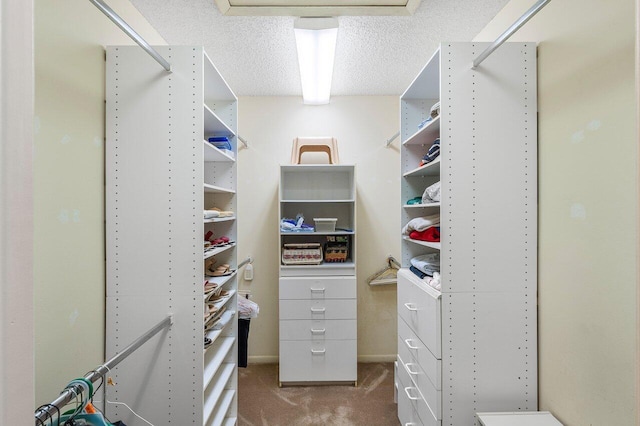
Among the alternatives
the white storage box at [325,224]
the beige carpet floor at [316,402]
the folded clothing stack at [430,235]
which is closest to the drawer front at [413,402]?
the beige carpet floor at [316,402]

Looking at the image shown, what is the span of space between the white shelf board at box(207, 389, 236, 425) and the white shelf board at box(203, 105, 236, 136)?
1.68 m

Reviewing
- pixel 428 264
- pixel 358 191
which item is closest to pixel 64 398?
pixel 428 264

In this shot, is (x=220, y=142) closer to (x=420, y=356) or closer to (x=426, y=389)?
(x=420, y=356)

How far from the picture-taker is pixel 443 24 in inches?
68.3

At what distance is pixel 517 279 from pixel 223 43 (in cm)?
215

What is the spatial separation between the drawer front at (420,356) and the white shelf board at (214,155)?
4.96 ft

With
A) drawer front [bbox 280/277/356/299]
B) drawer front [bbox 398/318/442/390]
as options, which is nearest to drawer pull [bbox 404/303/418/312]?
drawer front [bbox 398/318/442/390]

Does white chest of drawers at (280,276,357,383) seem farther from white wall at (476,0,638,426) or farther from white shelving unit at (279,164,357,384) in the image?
white wall at (476,0,638,426)

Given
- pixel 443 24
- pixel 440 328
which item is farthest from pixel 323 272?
pixel 443 24

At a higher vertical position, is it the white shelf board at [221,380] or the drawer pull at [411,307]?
the drawer pull at [411,307]

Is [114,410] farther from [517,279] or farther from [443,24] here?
[443,24]

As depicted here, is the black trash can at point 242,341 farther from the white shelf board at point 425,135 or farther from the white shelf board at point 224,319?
the white shelf board at point 425,135

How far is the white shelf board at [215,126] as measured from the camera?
160 centimetres

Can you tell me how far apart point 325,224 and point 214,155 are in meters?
1.12
